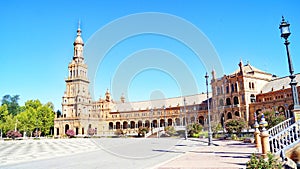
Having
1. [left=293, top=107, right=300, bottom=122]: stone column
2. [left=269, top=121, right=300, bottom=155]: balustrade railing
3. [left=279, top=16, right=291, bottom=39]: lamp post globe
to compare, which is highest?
[left=279, top=16, right=291, bottom=39]: lamp post globe

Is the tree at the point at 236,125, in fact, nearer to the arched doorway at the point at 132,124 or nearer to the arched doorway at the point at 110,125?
the arched doorway at the point at 132,124

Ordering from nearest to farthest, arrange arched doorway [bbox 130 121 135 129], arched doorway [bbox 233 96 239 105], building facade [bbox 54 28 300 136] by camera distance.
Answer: building facade [bbox 54 28 300 136] < arched doorway [bbox 233 96 239 105] < arched doorway [bbox 130 121 135 129]

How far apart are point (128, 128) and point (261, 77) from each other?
4522cm

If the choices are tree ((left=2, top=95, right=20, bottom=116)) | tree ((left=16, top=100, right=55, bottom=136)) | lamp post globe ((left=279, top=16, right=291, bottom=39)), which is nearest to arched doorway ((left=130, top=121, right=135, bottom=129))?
tree ((left=16, top=100, right=55, bottom=136))

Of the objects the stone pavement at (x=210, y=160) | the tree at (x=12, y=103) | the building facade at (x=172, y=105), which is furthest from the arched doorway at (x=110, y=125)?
the stone pavement at (x=210, y=160)

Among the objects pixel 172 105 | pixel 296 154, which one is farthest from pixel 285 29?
pixel 172 105

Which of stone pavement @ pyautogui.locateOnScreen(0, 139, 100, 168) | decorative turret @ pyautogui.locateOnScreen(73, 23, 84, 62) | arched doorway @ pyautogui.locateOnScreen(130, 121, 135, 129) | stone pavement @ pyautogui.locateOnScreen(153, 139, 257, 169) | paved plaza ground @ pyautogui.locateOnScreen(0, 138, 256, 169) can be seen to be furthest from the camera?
arched doorway @ pyautogui.locateOnScreen(130, 121, 135, 129)

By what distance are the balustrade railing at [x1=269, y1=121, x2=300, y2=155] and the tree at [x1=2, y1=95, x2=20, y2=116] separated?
10505 cm

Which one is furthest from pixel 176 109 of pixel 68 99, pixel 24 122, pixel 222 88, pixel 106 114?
pixel 24 122

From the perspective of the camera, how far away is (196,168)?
31.5ft

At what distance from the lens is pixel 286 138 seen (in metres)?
10.1

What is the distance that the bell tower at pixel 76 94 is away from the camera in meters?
76.7

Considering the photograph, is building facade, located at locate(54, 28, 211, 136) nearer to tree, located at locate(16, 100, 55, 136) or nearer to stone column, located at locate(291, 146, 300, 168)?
tree, located at locate(16, 100, 55, 136)

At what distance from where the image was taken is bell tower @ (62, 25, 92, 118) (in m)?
76.7
